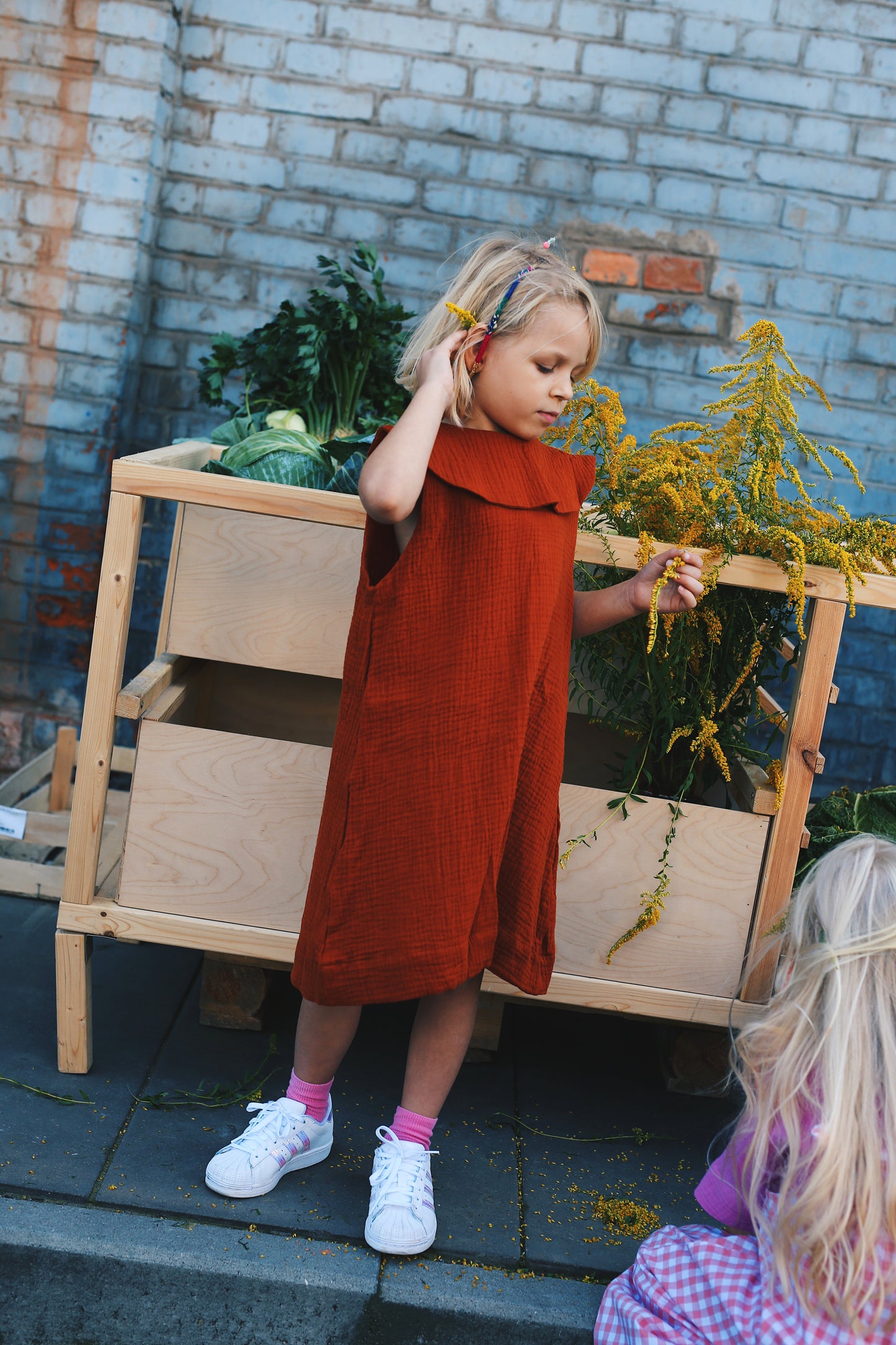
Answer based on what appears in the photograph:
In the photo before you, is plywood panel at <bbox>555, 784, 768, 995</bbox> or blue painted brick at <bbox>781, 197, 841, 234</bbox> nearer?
plywood panel at <bbox>555, 784, 768, 995</bbox>

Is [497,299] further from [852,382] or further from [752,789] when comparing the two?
[852,382]

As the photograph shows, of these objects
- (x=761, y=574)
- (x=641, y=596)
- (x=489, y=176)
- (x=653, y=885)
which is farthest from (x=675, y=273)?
(x=653, y=885)

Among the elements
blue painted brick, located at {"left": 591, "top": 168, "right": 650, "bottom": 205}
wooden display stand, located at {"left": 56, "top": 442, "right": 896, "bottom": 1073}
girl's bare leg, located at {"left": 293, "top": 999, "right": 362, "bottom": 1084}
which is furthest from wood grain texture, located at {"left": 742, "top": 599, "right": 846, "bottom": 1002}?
blue painted brick, located at {"left": 591, "top": 168, "right": 650, "bottom": 205}

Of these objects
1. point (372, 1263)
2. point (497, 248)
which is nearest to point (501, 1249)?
point (372, 1263)

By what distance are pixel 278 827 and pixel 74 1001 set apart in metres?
0.48

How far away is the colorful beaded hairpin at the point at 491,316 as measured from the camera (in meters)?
1.56

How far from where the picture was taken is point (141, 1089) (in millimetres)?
1907

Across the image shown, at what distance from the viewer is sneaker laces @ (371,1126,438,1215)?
5.22 feet

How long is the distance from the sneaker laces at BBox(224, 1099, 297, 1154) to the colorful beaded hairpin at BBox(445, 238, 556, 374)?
46.5 inches

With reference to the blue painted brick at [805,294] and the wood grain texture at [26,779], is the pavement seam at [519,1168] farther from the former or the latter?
the blue painted brick at [805,294]

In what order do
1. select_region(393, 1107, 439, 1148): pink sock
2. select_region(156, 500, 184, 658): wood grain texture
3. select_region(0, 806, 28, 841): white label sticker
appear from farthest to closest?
select_region(0, 806, 28, 841): white label sticker, select_region(156, 500, 184, 658): wood grain texture, select_region(393, 1107, 439, 1148): pink sock

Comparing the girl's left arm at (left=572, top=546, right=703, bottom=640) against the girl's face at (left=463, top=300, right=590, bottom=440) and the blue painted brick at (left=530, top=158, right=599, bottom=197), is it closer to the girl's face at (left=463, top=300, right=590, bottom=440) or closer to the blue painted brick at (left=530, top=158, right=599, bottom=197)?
the girl's face at (left=463, top=300, right=590, bottom=440)

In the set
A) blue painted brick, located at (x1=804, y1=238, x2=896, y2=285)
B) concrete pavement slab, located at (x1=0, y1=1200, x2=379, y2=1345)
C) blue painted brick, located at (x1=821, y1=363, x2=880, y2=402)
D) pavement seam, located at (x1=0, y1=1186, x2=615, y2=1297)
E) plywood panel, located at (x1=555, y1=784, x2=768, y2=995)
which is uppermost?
blue painted brick, located at (x1=804, y1=238, x2=896, y2=285)

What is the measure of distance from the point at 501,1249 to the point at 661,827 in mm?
700
